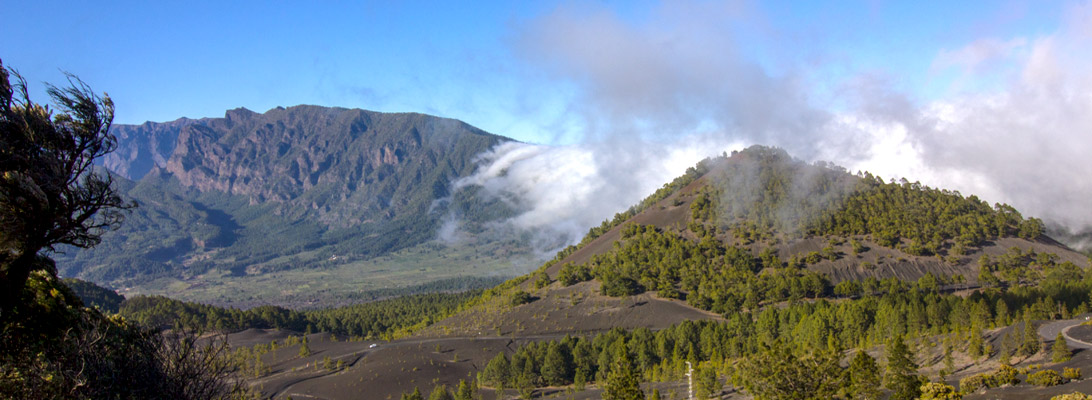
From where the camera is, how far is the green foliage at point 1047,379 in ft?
124

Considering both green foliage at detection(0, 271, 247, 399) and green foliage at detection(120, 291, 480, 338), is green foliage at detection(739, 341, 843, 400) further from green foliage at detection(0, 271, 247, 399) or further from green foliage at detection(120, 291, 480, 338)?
green foliage at detection(120, 291, 480, 338)

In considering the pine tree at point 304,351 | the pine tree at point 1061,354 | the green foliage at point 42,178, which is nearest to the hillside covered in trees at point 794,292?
the pine tree at point 1061,354

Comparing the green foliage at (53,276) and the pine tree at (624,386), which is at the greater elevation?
the green foliage at (53,276)

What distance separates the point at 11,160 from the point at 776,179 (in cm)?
12089

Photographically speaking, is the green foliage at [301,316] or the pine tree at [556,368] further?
the green foliage at [301,316]

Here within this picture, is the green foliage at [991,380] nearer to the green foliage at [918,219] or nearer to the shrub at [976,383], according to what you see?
the shrub at [976,383]

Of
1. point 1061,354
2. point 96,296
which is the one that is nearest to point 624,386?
point 1061,354

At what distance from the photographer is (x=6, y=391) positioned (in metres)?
11.0

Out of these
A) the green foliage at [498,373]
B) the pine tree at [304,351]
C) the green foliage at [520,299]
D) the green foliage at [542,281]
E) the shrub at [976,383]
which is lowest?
the green foliage at [498,373]

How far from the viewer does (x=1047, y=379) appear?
3772cm

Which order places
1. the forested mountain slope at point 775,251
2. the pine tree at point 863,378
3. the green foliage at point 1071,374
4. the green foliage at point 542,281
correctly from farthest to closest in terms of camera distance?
the green foliage at point 542,281 < the forested mountain slope at point 775,251 < the green foliage at point 1071,374 < the pine tree at point 863,378

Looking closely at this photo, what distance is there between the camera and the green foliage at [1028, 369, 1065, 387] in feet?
124

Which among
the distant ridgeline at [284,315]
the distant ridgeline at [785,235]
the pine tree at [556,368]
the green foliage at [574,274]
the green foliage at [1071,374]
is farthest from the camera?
the distant ridgeline at [284,315]

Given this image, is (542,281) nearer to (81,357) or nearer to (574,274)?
(574,274)
